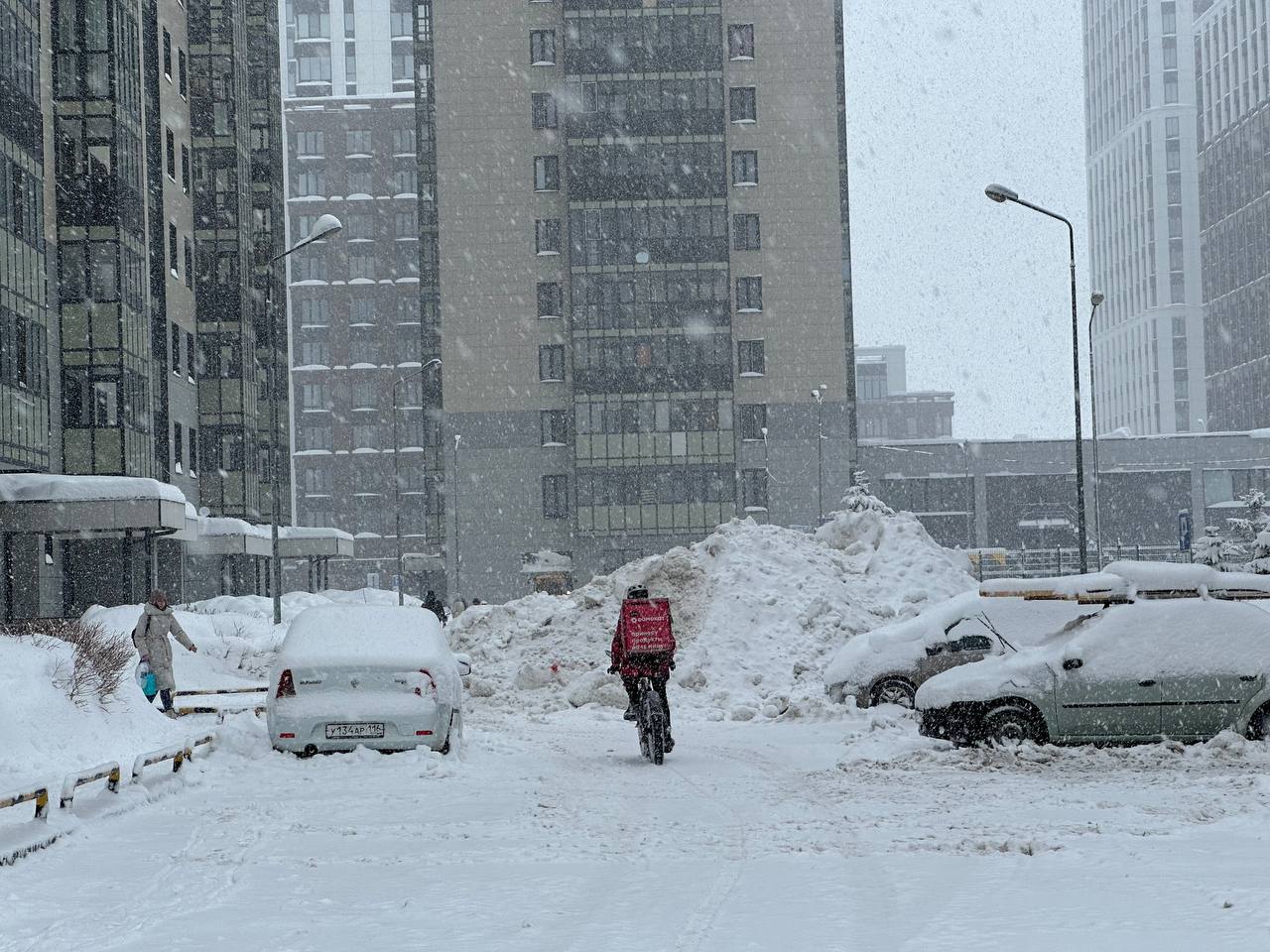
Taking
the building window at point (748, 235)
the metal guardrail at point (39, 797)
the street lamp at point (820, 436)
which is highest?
the building window at point (748, 235)

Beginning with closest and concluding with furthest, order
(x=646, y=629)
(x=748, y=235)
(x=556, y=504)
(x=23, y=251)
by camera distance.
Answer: (x=646, y=629) < (x=23, y=251) < (x=556, y=504) < (x=748, y=235)

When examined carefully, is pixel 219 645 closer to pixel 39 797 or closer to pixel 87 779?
pixel 87 779

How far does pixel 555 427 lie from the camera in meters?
70.1

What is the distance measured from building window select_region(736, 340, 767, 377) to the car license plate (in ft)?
186

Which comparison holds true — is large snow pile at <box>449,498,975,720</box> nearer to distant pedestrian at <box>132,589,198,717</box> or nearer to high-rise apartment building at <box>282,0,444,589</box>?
distant pedestrian at <box>132,589,198,717</box>

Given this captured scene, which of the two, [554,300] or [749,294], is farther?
[749,294]

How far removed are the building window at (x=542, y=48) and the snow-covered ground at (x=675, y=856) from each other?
58.7 metres

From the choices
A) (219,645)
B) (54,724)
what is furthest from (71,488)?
(54,724)

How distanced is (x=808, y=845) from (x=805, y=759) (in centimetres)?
593

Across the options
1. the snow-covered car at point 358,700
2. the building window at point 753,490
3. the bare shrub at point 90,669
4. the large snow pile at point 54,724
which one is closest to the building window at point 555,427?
the building window at point 753,490

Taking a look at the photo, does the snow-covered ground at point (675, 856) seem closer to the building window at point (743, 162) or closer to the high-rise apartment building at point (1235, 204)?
the building window at point (743, 162)

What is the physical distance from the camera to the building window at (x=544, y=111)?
70.4 meters

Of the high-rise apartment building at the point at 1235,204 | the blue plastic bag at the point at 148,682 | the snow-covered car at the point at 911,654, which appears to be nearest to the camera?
the snow-covered car at the point at 911,654

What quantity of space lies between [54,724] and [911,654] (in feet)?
35.2
